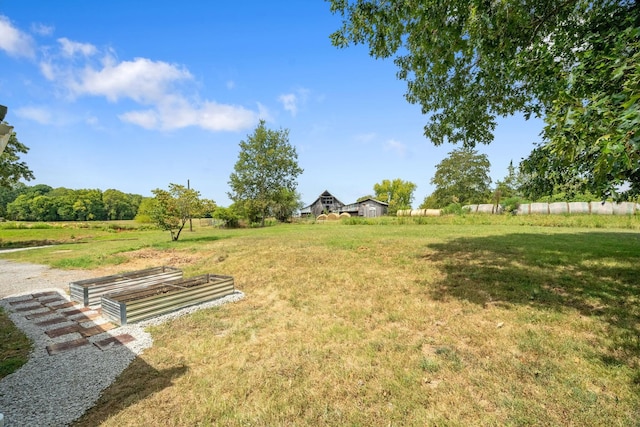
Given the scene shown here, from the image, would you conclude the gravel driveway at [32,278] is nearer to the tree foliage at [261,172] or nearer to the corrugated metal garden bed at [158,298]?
the corrugated metal garden bed at [158,298]

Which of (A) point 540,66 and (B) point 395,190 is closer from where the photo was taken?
(A) point 540,66

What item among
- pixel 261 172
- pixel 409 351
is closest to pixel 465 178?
pixel 261 172

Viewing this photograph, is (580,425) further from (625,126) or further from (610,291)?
(610,291)

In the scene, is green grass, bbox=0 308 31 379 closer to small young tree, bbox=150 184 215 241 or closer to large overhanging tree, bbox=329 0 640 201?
large overhanging tree, bbox=329 0 640 201

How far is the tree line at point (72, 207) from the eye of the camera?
214 ft

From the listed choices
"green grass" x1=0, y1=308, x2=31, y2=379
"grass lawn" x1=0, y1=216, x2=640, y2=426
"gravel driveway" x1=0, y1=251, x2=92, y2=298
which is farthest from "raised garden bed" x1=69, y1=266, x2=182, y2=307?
"grass lawn" x1=0, y1=216, x2=640, y2=426

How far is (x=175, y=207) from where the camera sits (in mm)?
18062

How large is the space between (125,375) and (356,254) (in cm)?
768

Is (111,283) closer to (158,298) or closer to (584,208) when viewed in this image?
(158,298)

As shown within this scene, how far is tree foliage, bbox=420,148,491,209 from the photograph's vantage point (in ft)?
172

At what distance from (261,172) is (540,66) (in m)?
36.1

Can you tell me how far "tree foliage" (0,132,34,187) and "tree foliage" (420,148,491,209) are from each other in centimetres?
5575

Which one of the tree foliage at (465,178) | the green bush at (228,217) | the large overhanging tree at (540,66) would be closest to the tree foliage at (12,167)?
the green bush at (228,217)

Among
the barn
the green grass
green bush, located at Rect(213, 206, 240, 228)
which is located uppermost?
the barn
